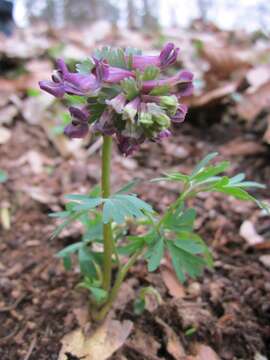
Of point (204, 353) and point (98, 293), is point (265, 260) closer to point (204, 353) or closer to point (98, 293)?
point (204, 353)

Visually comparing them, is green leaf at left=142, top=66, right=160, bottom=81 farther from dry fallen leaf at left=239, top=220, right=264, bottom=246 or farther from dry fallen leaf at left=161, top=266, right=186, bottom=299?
dry fallen leaf at left=239, top=220, right=264, bottom=246

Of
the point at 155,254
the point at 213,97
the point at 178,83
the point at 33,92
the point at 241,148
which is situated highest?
the point at 33,92

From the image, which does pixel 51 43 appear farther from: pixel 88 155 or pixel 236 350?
pixel 236 350

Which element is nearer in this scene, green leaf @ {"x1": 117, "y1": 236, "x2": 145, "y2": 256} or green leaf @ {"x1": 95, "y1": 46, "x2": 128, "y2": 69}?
green leaf @ {"x1": 95, "y1": 46, "x2": 128, "y2": 69}

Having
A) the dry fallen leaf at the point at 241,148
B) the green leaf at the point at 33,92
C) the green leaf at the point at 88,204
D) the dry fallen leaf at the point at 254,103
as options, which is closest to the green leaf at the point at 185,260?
the green leaf at the point at 88,204

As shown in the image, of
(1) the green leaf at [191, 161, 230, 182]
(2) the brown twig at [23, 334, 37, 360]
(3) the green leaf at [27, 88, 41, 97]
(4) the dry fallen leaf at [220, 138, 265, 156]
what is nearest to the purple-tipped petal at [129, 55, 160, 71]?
(1) the green leaf at [191, 161, 230, 182]

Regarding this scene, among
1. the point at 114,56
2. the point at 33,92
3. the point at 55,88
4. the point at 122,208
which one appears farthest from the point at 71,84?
the point at 33,92
